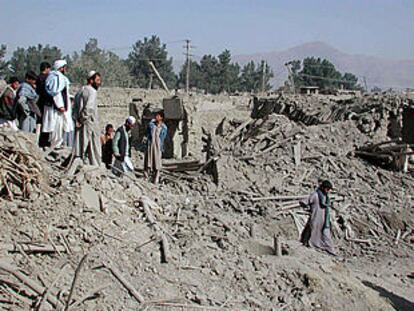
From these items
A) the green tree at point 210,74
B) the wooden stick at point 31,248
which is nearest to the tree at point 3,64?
the green tree at point 210,74

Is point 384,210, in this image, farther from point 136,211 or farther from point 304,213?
point 136,211

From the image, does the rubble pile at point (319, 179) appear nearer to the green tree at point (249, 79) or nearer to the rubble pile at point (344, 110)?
the rubble pile at point (344, 110)

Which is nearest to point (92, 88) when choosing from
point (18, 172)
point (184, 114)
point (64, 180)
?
point (64, 180)

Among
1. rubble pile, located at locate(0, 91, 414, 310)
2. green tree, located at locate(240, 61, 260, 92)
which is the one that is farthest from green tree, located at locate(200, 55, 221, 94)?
rubble pile, located at locate(0, 91, 414, 310)

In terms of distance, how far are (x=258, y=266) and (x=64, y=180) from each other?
258cm

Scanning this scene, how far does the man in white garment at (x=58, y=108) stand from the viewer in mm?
9352

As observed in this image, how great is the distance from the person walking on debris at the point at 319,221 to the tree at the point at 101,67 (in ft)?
143

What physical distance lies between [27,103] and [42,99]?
0.27 meters

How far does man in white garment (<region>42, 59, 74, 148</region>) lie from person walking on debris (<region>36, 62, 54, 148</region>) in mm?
72

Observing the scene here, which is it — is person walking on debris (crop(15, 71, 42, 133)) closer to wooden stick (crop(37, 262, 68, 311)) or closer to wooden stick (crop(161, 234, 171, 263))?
wooden stick (crop(161, 234, 171, 263))

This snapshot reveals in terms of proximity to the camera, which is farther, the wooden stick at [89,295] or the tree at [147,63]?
the tree at [147,63]

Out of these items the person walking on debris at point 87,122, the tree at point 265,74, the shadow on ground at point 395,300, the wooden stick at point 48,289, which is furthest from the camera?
the tree at point 265,74

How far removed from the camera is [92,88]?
938 cm

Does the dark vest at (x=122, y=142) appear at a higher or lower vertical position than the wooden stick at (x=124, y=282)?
higher
